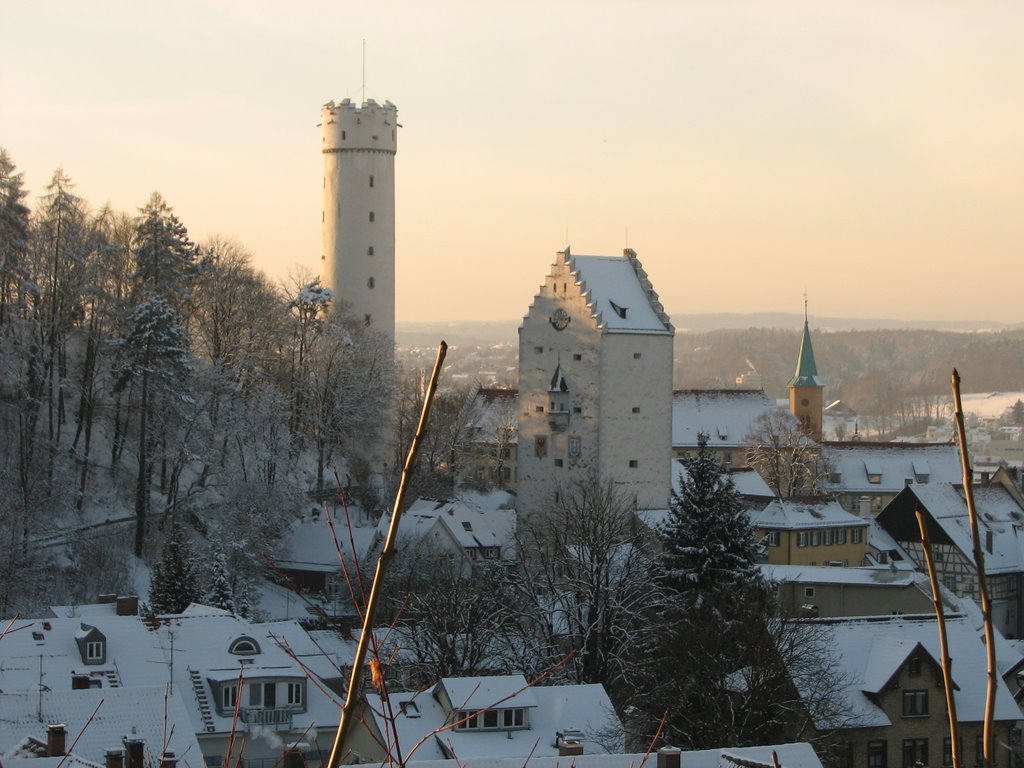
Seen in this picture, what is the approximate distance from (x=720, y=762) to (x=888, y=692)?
42.9 feet

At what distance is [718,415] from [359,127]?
26.4m

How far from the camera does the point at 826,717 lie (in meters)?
27.9

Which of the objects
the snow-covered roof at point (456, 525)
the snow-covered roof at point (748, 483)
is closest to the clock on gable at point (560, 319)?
the snow-covered roof at point (456, 525)

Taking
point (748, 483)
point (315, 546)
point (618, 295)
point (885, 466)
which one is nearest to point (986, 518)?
point (748, 483)

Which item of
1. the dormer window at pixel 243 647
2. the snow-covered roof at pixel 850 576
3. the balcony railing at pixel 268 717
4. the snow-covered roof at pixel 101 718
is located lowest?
the balcony railing at pixel 268 717

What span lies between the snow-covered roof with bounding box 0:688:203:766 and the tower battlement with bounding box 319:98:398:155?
47097 mm

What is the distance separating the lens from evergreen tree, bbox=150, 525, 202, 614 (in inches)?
1470

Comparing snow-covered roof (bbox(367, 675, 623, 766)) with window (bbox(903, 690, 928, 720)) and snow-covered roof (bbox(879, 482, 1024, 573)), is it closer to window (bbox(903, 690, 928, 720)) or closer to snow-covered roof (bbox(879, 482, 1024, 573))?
window (bbox(903, 690, 928, 720))

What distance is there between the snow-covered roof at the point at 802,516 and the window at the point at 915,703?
63.9ft

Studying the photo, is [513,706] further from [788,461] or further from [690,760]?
[788,461]

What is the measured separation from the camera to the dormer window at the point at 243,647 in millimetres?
28812

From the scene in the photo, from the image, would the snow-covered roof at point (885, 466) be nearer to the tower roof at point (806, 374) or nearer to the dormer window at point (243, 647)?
the tower roof at point (806, 374)

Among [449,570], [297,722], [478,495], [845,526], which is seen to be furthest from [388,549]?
[478,495]

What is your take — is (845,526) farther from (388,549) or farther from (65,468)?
(388,549)
